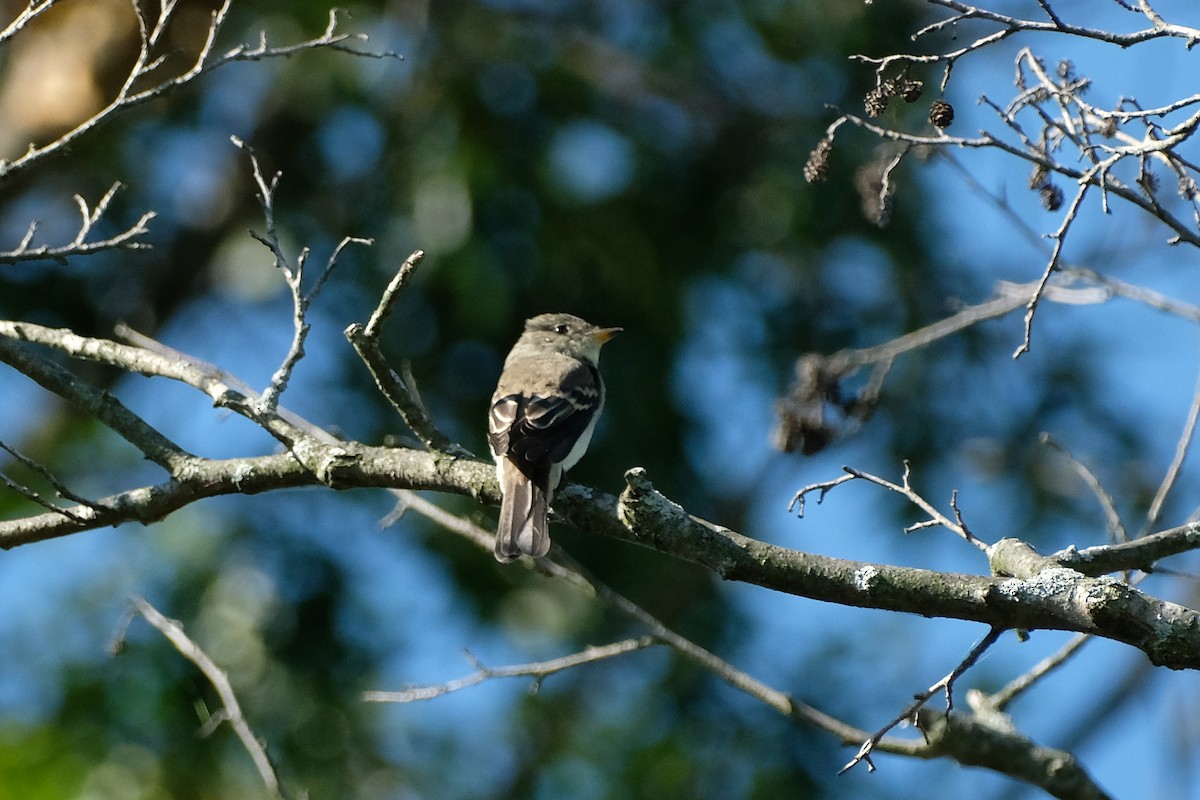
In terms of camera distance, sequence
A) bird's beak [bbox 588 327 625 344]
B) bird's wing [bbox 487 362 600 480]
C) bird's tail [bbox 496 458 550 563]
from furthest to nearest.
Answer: bird's beak [bbox 588 327 625 344], bird's wing [bbox 487 362 600 480], bird's tail [bbox 496 458 550 563]

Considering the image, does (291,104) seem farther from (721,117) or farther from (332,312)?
(721,117)

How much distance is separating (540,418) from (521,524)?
3.16ft

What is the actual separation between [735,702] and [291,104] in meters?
4.81

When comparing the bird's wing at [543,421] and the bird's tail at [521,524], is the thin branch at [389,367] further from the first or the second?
the bird's wing at [543,421]

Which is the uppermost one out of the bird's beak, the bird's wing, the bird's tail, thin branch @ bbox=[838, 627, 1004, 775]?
the bird's beak

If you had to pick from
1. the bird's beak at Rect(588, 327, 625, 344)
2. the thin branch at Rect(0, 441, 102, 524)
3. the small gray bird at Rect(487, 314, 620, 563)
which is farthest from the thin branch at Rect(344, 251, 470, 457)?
the bird's beak at Rect(588, 327, 625, 344)

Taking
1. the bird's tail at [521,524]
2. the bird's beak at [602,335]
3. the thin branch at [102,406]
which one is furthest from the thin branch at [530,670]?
the bird's beak at [602,335]

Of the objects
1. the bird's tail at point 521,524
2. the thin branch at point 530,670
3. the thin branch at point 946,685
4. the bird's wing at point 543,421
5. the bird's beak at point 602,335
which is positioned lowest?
the thin branch at point 946,685

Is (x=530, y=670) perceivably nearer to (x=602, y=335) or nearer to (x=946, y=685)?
(x=946, y=685)

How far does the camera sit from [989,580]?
3.09 m

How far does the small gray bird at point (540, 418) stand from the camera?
456 centimetres

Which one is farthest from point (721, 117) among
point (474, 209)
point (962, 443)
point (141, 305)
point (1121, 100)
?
point (1121, 100)

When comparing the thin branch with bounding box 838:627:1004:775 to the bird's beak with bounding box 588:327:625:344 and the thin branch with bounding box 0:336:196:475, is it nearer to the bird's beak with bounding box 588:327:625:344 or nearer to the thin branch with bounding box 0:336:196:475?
the thin branch with bounding box 0:336:196:475

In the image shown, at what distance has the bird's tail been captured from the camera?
4.50m
